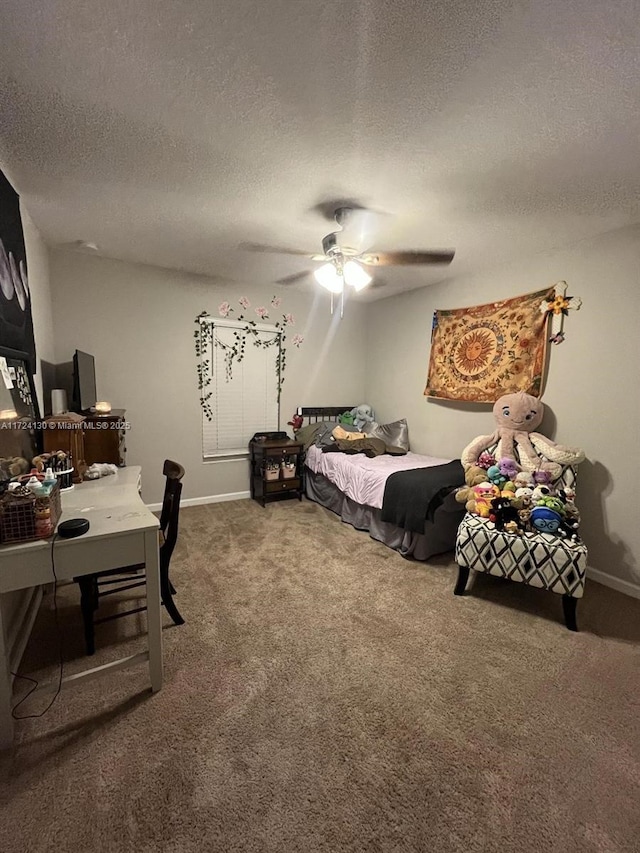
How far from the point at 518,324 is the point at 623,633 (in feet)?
7.32

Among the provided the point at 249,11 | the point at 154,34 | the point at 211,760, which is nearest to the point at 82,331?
the point at 154,34

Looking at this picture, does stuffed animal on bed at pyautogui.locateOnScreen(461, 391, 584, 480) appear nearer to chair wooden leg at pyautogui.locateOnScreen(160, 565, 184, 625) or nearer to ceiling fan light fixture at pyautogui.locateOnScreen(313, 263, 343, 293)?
ceiling fan light fixture at pyautogui.locateOnScreen(313, 263, 343, 293)

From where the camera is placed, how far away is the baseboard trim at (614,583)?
2455mm

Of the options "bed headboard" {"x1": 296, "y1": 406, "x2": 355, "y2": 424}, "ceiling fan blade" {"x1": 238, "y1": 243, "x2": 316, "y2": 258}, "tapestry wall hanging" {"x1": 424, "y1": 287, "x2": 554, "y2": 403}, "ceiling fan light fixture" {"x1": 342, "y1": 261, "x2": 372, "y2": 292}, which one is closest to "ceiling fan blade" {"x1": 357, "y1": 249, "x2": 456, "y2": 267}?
"ceiling fan light fixture" {"x1": 342, "y1": 261, "x2": 372, "y2": 292}

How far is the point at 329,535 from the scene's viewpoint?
325 cm

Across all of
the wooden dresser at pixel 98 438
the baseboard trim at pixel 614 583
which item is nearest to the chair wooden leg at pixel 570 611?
the baseboard trim at pixel 614 583

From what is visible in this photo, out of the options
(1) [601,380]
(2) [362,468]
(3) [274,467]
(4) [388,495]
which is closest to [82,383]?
(3) [274,467]

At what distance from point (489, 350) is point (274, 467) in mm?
2408

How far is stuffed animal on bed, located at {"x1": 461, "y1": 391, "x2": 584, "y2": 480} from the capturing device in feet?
8.51

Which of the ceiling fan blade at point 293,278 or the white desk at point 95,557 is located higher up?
the ceiling fan blade at point 293,278

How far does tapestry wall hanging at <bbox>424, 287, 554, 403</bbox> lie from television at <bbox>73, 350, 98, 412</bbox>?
311 cm

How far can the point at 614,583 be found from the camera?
2.55 m

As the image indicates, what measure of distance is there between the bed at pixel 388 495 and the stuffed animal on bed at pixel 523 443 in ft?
1.16

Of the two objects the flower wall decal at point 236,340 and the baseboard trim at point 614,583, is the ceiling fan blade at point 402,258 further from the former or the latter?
the baseboard trim at point 614,583
